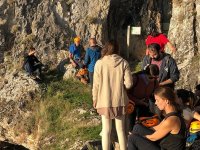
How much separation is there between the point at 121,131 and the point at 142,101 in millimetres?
721

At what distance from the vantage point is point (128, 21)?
15.9m

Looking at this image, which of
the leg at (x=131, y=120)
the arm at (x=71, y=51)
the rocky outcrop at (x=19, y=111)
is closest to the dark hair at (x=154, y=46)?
the leg at (x=131, y=120)

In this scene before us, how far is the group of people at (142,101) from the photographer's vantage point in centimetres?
567

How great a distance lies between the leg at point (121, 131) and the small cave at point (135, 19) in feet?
28.1

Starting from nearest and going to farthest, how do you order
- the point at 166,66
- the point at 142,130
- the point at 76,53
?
the point at 142,130 < the point at 166,66 < the point at 76,53

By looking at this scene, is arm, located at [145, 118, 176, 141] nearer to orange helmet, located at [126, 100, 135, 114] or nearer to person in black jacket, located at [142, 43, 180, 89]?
orange helmet, located at [126, 100, 135, 114]

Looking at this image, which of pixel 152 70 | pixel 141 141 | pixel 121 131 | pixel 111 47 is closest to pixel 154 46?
pixel 152 70

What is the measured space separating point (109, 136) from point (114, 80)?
101 cm

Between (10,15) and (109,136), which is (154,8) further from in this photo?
(109,136)

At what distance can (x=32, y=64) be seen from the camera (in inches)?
497

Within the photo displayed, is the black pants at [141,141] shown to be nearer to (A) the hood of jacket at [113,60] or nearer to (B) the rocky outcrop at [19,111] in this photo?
(A) the hood of jacket at [113,60]

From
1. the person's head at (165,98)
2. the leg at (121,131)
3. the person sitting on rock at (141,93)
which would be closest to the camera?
the person's head at (165,98)

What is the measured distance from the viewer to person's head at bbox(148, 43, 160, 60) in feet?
24.8

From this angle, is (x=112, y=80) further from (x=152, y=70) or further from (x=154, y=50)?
(x=154, y=50)
